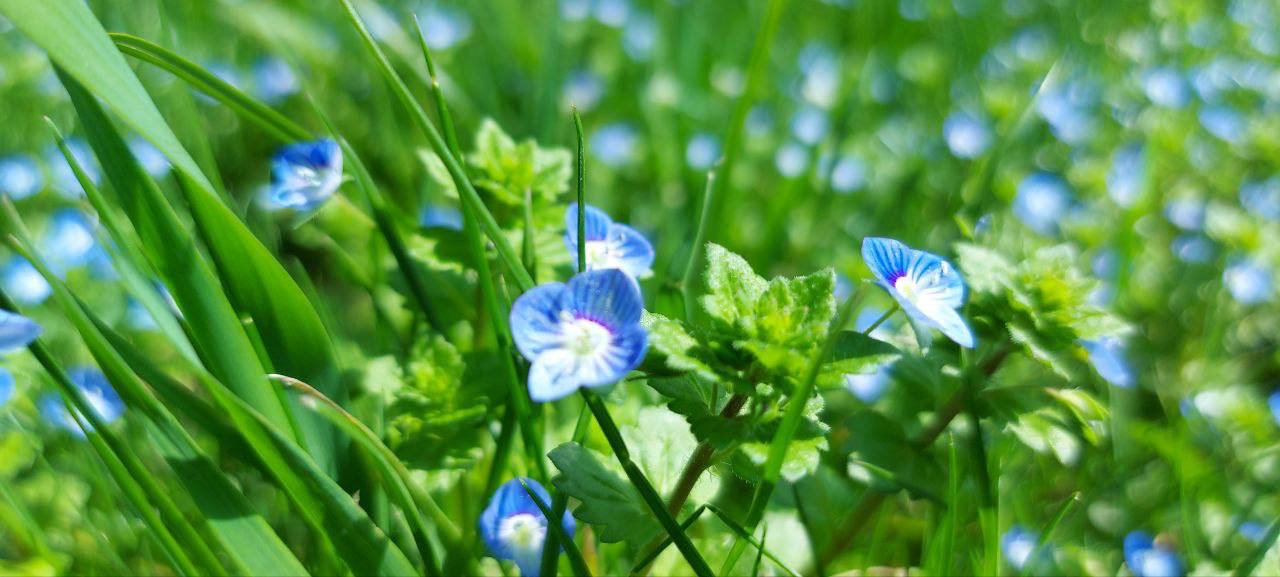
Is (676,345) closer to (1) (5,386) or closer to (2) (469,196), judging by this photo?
(2) (469,196)

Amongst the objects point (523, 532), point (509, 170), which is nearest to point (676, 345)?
point (523, 532)

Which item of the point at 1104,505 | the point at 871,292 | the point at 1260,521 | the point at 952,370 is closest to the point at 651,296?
the point at 952,370

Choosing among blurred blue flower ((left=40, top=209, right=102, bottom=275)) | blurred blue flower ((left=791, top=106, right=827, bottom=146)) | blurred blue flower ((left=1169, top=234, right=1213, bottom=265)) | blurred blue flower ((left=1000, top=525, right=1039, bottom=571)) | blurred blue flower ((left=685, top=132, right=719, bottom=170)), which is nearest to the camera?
blurred blue flower ((left=1000, top=525, right=1039, bottom=571))

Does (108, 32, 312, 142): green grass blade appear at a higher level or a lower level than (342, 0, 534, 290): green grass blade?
higher

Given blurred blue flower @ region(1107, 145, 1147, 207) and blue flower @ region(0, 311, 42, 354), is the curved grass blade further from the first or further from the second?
blurred blue flower @ region(1107, 145, 1147, 207)

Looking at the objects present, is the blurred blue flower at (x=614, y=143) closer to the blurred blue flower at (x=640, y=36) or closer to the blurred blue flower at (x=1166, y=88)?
the blurred blue flower at (x=640, y=36)

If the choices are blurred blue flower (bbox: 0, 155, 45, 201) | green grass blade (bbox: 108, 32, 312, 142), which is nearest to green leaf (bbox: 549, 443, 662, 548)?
green grass blade (bbox: 108, 32, 312, 142)
